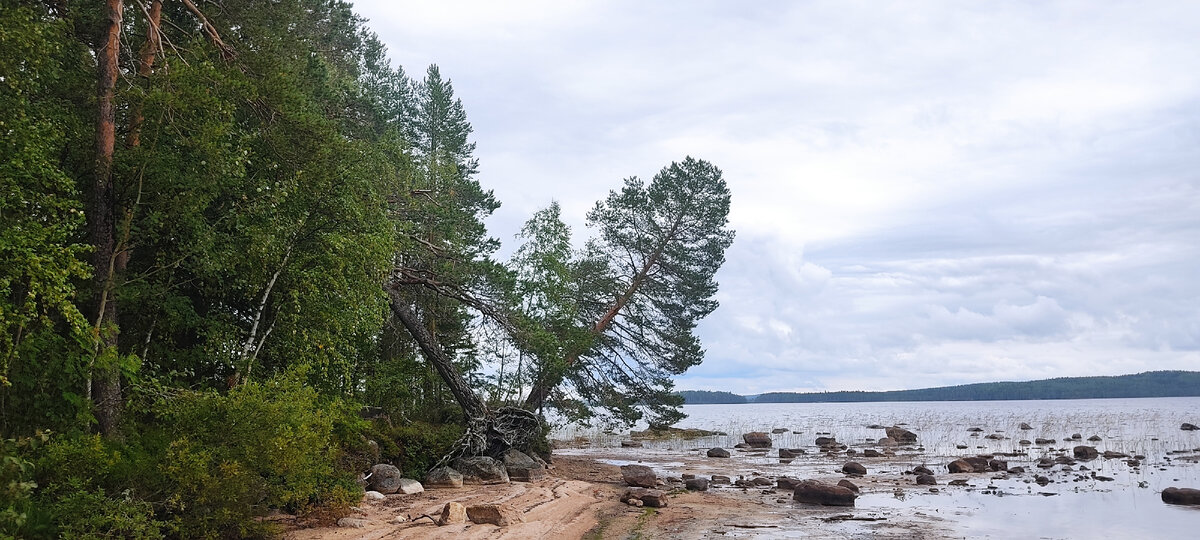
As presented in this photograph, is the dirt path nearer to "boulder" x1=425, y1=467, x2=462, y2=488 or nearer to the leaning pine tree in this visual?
"boulder" x1=425, y1=467, x2=462, y2=488

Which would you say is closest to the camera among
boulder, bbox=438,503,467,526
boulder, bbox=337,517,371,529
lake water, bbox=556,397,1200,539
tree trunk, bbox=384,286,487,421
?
boulder, bbox=337,517,371,529

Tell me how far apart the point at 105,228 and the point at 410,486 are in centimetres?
742

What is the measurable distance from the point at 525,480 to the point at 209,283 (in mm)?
9355

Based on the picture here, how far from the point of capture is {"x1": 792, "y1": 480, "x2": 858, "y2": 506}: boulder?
18.4m

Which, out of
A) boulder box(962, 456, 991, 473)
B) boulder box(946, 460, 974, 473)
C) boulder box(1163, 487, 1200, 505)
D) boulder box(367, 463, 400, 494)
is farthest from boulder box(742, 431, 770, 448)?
boulder box(367, 463, 400, 494)

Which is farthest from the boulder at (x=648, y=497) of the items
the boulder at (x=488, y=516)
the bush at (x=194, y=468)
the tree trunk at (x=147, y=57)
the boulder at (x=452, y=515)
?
the tree trunk at (x=147, y=57)

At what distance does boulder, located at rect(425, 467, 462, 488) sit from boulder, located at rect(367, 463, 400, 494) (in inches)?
54.3

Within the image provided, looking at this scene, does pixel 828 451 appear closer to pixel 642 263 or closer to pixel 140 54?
pixel 642 263

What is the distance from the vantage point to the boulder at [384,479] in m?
15.4

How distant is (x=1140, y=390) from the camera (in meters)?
138

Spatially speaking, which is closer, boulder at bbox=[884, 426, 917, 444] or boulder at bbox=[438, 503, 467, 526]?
boulder at bbox=[438, 503, 467, 526]

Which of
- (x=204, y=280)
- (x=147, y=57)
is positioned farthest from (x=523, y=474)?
(x=147, y=57)

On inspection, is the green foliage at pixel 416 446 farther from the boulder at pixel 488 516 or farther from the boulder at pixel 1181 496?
the boulder at pixel 1181 496

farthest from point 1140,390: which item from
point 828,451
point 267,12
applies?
point 267,12
